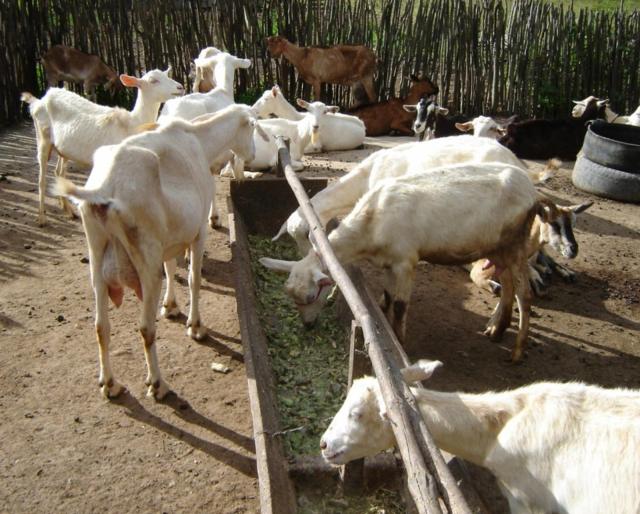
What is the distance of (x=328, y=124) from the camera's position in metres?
11.9

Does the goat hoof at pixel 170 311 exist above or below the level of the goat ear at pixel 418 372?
below

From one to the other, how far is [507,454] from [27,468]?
3075 millimetres

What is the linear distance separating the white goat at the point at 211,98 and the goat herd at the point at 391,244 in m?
0.03

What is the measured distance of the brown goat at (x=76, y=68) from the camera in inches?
518

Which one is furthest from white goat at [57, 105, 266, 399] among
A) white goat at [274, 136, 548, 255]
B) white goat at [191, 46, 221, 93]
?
white goat at [191, 46, 221, 93]

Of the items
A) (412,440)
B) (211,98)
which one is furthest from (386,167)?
(412,440)

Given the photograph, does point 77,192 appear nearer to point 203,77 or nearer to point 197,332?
point 197,332

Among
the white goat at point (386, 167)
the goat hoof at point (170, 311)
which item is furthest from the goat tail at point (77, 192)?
the white goat at point (386, 167)

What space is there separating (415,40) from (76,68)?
681 cm

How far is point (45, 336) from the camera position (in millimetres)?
6047

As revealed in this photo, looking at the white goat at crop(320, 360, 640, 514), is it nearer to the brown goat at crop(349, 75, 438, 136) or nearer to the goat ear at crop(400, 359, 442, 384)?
the goat ear at crop(400, 359, 442, 384)

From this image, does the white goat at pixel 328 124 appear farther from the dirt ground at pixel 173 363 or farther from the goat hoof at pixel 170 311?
the goat hoof at pixel 170 311

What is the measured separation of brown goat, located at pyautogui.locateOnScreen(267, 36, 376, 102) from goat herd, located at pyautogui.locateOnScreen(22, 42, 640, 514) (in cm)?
447

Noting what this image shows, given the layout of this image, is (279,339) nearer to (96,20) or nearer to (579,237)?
(579,237)
